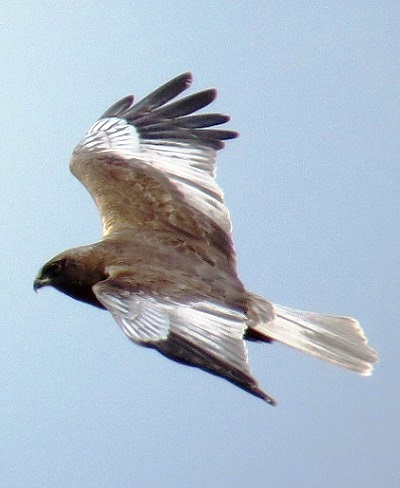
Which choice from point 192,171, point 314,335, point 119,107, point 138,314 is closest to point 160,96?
point 119,107

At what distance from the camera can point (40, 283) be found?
499cm

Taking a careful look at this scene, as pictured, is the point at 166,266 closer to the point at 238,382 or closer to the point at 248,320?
the point at 248,320

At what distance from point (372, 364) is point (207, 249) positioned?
75 cm

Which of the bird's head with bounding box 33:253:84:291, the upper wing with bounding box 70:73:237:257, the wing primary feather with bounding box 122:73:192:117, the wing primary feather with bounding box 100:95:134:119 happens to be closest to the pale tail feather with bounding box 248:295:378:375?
the upper wing with bounding box 70:73:237:257

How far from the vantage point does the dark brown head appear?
4797mm

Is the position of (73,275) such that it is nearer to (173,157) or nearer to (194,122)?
(173,157)

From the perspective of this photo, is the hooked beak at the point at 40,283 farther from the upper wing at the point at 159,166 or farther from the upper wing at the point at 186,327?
the upper wing at the point at 186,327

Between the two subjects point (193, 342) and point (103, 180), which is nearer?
point (193, 342)

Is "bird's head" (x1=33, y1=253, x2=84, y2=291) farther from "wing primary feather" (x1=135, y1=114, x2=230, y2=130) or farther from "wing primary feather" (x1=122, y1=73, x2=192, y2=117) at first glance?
"wing primary feather" (x1=122, y1=73, x2=192, y2=117)

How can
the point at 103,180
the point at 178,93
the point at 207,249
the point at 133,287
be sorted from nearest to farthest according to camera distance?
1. the point at 133,287
2. the point at 207,249
3. the point at 103,180
4. the point at 178,93

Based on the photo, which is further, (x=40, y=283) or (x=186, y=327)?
(x=40, y=283)

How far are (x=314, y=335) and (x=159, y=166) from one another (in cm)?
104

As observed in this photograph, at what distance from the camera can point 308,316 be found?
516 cm

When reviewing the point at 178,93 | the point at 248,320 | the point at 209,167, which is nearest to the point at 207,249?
the point at 248,320
